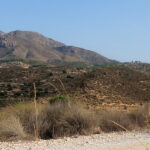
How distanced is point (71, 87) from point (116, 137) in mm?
23954

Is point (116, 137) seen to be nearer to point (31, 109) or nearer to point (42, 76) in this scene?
point (31, 109)

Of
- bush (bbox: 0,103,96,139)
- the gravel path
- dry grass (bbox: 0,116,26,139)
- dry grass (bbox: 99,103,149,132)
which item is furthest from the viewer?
dry grass (bbox: 99,103,149,132)

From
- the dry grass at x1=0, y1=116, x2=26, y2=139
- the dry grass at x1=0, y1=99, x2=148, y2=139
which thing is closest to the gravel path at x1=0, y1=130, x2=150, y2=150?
the dry grass at x1=0, y1=116, x2=26, y2=139

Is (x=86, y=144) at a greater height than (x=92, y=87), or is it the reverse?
(x=86, y=144)

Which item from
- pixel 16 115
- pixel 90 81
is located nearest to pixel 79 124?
pixel 16 115

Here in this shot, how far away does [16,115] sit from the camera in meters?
10.5

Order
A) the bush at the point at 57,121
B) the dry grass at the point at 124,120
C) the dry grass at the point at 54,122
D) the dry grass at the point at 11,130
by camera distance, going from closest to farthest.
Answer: the dry grass at the point at 11,130 < the dry grass at the point at 54,122 < the bush at the point at 57,121 < the dry grass at the point at 124,120

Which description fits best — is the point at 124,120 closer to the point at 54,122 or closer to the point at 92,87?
the point at 54,122

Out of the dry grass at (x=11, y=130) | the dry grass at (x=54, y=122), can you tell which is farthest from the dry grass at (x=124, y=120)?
the dry grass at (x=11, y=130)

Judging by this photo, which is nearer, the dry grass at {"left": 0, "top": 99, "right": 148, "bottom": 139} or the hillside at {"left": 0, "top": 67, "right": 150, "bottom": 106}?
the dry grass at {"left": 0, "top": 99, "right": 148, "bottom": 139}

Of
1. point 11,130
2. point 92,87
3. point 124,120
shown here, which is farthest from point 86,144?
point 92,87

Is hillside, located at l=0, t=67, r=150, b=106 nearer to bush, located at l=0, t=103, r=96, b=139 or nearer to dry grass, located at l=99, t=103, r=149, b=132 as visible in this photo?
dry grass, located at l=99, t=103, r=149, b=132

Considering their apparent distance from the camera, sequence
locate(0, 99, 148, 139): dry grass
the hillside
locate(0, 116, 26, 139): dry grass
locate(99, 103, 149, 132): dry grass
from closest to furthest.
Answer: locate(0, 116, 26, 139): dry grass → locate(0, 99, 148, 139): dry grass → locate(99, 103, 149, 132): dry grass → the hillside

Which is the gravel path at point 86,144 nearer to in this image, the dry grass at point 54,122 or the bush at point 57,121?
the dry grass at point 54,122
